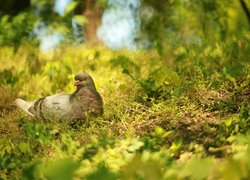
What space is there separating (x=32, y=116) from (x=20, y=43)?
11.8ft

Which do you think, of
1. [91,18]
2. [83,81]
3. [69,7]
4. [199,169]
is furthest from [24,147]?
→ [91,18]

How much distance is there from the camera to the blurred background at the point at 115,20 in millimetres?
7793

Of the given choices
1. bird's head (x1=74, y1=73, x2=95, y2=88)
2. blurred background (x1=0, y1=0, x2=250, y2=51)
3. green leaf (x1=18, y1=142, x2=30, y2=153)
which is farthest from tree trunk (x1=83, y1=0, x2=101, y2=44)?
green leaf (x1=18, y1=142, x2=30, y2=153)

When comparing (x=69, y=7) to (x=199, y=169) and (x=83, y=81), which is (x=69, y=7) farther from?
(x=199, y=169)

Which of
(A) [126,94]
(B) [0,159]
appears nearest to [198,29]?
(A) [126,94]

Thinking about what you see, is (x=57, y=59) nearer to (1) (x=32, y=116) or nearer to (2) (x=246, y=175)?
(1) (x=32, y=116)

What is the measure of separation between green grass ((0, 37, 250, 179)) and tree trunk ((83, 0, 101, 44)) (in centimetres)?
269

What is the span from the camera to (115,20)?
10.3 meters

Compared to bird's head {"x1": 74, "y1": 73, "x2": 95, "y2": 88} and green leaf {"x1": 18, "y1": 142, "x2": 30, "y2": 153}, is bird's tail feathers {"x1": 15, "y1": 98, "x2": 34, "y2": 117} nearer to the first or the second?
bird's head {"x1": 74, "y1": 73, "x2": 95, "y2": 88}

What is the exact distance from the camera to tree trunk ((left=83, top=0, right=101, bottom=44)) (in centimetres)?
916

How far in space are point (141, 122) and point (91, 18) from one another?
5628mm

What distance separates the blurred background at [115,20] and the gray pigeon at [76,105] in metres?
2.97

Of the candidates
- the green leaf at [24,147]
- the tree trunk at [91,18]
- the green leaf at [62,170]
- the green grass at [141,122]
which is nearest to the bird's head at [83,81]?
the green grass at [141,122]

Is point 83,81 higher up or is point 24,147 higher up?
point 83,81
